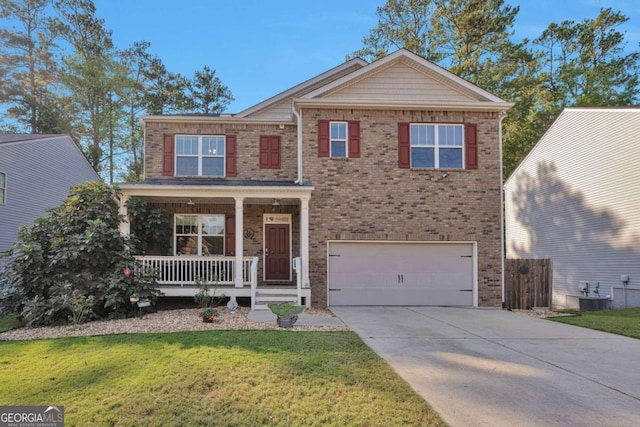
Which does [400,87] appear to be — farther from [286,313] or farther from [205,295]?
[205,295]

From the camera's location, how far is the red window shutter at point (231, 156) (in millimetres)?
13344

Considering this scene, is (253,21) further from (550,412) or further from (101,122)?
(550,412)

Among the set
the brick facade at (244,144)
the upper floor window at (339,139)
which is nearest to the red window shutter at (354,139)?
the upper floor window at (339,139)

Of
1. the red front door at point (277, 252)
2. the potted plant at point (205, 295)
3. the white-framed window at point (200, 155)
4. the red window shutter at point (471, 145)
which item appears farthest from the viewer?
A: the white-framed window at point (200, 155)

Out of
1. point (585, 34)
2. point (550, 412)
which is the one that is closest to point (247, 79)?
point (585, 34)

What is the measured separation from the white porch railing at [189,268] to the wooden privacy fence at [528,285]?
7.33 m

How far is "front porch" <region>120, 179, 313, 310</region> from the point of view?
35.2 ft

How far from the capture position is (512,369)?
209 inches

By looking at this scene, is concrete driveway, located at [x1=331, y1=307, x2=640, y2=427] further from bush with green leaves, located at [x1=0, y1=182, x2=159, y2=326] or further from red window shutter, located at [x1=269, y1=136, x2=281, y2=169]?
red window shutter, located at [x1=269, y1=136, x2=281, y2=169]

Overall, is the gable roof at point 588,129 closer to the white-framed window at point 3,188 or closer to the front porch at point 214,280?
the front porch at point 214,280

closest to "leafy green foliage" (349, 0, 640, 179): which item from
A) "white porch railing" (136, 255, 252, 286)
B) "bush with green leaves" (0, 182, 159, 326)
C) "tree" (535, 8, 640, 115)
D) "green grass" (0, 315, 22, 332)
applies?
"tree" (535, 8, 640, 115)

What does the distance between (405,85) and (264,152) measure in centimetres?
492

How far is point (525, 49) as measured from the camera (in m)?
25.3

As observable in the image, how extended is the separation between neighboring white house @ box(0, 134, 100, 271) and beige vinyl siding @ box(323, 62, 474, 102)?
37.0ft
